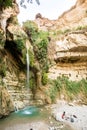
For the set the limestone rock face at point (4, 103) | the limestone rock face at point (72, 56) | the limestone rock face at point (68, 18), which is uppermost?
the limestone rock face at point (68, 18)

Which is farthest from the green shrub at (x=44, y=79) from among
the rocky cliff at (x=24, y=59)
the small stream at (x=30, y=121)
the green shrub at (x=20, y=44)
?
the small stream at (x=30, y=121)

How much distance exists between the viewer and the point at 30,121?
17234 mm

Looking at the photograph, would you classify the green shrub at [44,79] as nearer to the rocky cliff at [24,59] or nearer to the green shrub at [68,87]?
the rocky cliff at [24,59]

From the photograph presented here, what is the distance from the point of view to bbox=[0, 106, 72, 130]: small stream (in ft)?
51.7

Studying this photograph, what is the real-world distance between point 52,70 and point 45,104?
5.92 metres

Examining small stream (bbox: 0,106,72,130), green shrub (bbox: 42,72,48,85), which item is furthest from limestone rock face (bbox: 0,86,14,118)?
green shrub (bbox: 42,72,48,85)

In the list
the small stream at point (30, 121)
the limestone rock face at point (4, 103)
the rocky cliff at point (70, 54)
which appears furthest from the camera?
the rocky cliff at point (70, 54)

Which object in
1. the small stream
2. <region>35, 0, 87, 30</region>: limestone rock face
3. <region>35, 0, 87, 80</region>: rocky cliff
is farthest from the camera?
<region>35, 0, 87, 30</region>: limestone rock face

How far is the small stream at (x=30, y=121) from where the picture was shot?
15761 mm

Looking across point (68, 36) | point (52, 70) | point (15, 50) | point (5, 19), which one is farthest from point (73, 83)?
point (5, 19)

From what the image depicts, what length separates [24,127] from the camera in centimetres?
1577

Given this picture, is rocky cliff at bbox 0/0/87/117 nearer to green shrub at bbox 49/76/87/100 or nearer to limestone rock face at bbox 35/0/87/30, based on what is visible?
green shrub at bbox 49/76/87/100

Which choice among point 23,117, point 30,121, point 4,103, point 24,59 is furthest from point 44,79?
point 30,121

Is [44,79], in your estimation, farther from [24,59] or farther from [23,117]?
[23,117]
